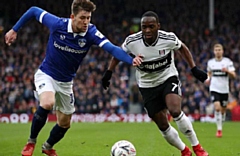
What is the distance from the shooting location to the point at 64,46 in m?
7.80

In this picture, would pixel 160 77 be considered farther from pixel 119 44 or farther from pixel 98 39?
pixel 119 44

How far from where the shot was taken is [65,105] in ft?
26.9

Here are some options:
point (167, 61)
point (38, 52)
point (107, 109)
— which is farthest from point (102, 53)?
→ point (167, 61)

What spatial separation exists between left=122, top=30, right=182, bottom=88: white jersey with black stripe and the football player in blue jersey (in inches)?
23.4

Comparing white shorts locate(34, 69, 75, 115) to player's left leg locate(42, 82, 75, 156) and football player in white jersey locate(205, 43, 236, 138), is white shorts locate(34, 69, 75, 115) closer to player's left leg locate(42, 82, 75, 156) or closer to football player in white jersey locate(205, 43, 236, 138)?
player's left leg locate(42, 82, 75, 156)

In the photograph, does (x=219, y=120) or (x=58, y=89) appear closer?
(x=58, y=89)

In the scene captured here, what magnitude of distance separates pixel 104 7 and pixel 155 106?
28.2 m

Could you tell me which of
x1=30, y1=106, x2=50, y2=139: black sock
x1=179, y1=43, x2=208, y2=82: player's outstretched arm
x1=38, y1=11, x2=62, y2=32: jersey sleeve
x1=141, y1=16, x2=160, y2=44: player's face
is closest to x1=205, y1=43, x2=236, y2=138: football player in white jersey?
x1=179, y1=43, x2=208, y2=82: player's outstretched arm

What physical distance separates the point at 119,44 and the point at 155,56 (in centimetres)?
2307

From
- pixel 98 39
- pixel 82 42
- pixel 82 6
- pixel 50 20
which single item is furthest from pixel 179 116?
pixel 50 20

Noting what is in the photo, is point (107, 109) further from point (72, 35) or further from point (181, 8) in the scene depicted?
point (72, 35)

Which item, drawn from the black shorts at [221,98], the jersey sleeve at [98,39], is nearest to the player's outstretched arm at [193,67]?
the jersey sleeve at [98,39]

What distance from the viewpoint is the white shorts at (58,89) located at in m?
7.70

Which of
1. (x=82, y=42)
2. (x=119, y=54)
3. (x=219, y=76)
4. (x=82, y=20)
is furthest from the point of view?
(x=219, y=76)
